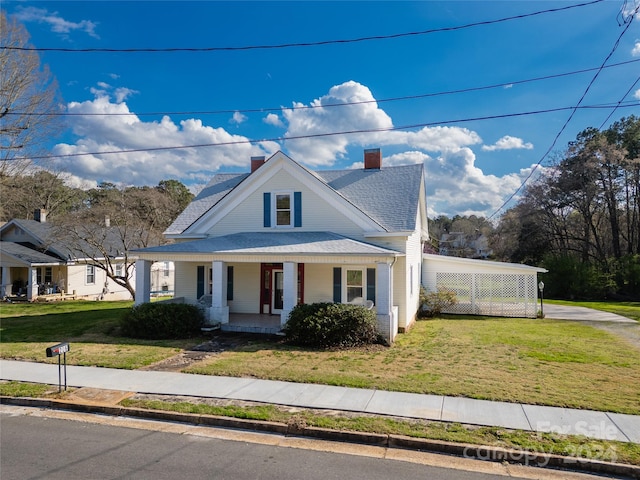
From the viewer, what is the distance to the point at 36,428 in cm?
644

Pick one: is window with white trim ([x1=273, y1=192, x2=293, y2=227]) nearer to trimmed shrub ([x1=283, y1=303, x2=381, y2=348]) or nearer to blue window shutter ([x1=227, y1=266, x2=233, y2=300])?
blue window shutter ([x1=227, y1=266, x2=233, y2=300])

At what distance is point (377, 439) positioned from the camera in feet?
19.2

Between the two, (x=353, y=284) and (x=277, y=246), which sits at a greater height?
(x=277, y=246)

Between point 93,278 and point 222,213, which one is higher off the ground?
point 222,213

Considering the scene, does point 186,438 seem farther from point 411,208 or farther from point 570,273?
point 570,273

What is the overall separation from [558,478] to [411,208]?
38.7ft

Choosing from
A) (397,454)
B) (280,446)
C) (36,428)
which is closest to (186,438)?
(280,446)

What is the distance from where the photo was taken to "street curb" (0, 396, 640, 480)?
517 cm

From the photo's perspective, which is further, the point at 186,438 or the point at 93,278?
the point at 93,278

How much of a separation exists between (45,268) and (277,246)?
23.2 m

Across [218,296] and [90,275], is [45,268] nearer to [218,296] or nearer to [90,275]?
[90,275]

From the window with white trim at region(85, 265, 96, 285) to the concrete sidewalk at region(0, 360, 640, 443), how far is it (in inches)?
882

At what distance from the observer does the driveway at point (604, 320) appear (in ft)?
46.9

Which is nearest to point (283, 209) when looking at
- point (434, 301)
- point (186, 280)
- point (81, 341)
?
point (186, 280)
